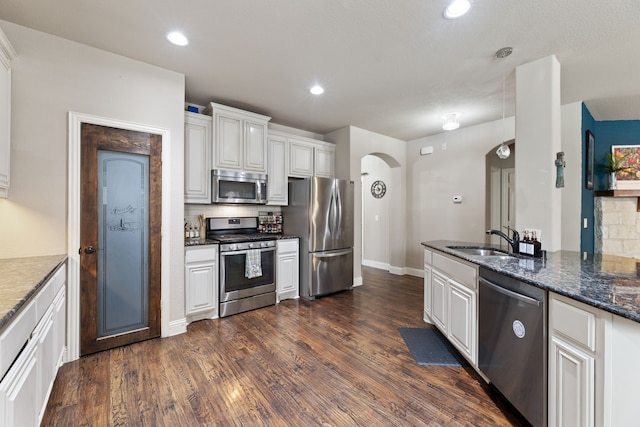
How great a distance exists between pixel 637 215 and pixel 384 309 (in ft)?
12.2

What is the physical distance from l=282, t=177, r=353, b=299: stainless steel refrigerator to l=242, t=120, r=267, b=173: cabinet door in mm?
672

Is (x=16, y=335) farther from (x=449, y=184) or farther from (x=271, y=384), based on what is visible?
(x=449, y=184)

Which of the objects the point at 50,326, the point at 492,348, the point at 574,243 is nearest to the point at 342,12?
the point at 492,348

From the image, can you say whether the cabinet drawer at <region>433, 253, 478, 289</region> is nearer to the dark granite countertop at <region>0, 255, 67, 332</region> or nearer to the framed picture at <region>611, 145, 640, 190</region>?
the dark granite countertop at <region>0, 255, 67, 332</region>

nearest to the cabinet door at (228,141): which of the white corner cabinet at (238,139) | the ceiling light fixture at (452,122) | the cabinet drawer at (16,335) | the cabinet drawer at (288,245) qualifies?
the white corner cabinet at (238,139)

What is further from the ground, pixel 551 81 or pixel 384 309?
pixel 551 81

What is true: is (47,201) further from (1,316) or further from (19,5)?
(1,316)

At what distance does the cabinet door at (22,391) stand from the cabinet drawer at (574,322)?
2.31 m

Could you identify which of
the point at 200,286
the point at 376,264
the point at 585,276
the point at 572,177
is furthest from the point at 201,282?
the point at 572,177

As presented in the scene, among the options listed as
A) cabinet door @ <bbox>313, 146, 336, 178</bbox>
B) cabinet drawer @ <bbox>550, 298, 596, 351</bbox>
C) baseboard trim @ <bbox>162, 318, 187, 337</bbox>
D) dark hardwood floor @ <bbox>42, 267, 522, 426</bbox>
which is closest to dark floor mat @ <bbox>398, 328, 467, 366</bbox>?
dark hardwood floor @ <bbox>42, 267, 522, 426</bbox>

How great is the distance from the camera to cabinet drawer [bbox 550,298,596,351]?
46.7 inches

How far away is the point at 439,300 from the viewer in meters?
2.68

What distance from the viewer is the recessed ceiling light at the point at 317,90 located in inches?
125

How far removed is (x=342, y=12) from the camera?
195 cm
